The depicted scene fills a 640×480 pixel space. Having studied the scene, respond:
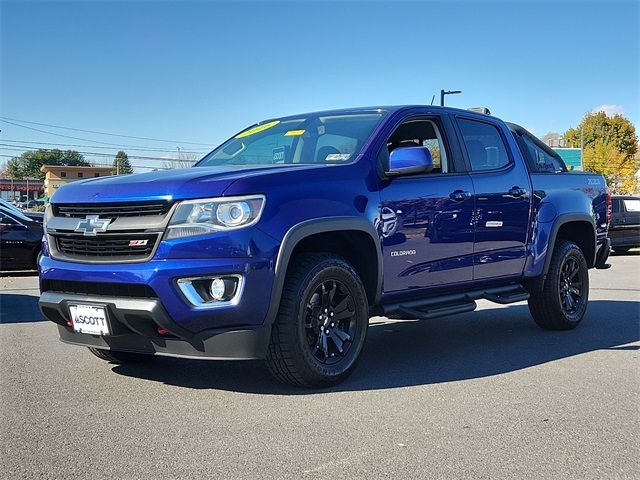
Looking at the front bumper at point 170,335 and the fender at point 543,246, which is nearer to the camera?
the front bumper at point 170,335

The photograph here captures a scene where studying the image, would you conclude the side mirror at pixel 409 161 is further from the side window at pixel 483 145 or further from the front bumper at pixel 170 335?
the front bumper at pixel 170 335

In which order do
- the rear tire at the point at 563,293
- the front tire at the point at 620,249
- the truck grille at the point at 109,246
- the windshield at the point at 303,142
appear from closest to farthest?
the truck grille at the point at 109,246 < the windshield at the point at 303,142 < the rear tire at the point at 563,293 < the front tire at the point at 620,249

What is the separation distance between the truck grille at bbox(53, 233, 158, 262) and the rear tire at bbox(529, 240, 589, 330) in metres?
4.21

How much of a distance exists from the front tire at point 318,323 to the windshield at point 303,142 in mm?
901

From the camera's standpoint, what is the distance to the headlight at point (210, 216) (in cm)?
399

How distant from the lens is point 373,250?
4.83 m

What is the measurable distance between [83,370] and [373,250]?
7.71 ft

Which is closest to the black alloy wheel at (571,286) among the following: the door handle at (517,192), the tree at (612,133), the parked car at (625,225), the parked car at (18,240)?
the door handle at (517,192)

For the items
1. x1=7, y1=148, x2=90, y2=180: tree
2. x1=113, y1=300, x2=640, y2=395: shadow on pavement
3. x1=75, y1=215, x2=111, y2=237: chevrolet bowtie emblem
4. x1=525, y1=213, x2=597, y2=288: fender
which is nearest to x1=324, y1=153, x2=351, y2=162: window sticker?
x1=113, y1=300, x2=640, y2=395: shadow on pavement

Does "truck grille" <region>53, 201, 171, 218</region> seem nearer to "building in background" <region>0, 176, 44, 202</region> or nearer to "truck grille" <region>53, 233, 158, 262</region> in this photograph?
"truck grille" <region>53, 233, 158, 262</region>

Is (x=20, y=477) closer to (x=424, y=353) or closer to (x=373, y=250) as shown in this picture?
(x=373, y=250)

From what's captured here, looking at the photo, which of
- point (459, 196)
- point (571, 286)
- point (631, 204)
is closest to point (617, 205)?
point (631, 204)

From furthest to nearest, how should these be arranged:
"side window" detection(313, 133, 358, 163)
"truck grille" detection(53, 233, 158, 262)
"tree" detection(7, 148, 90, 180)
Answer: "tree" detection(7, 148, 90, 180), "side window" detection(313, 133, 358, 163), "truck grille" detection(53, 233, 158, 262)

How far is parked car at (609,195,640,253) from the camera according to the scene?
1869cm
